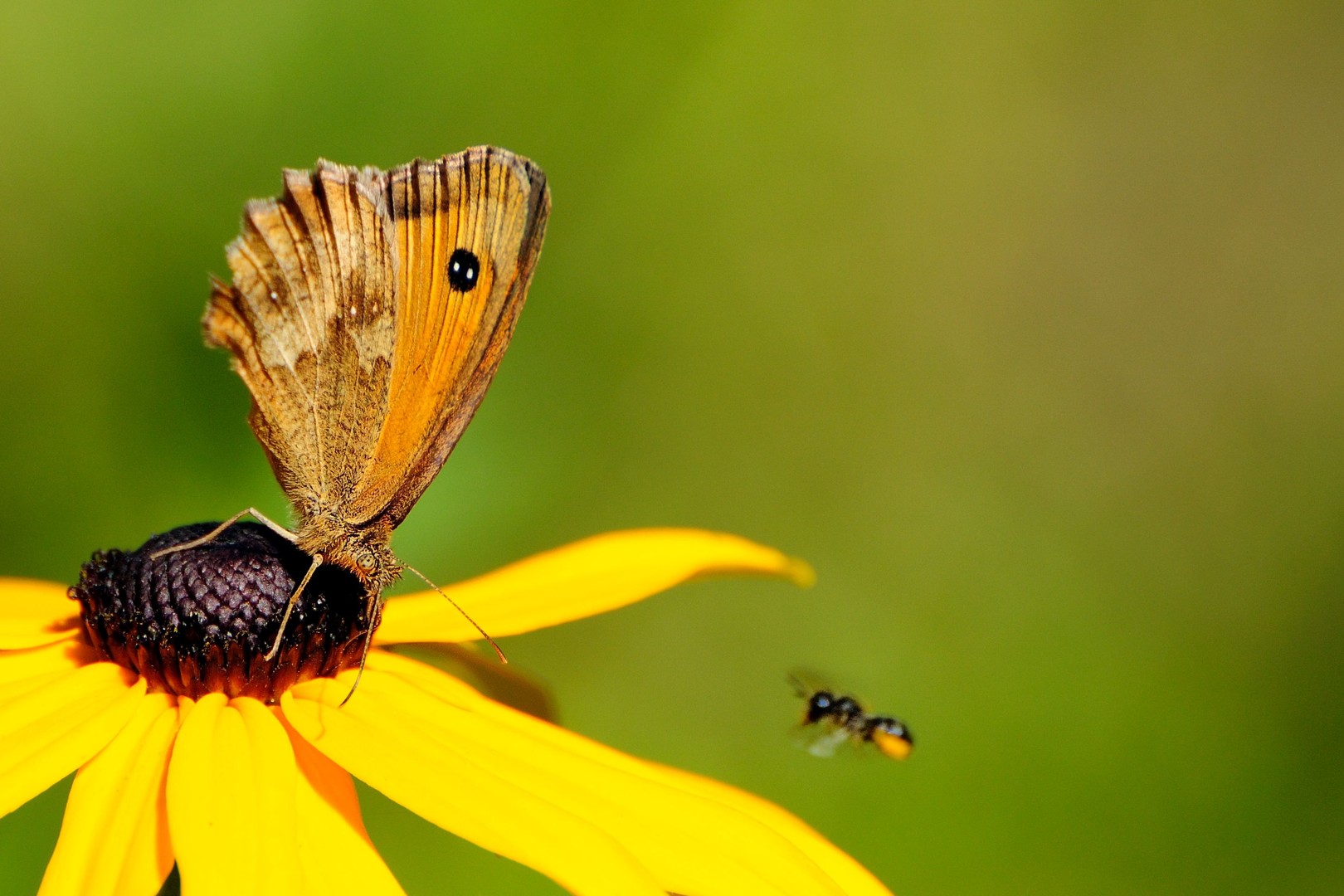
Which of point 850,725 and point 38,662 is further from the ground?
point 38,662

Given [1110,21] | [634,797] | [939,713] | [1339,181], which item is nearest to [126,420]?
[634,797]

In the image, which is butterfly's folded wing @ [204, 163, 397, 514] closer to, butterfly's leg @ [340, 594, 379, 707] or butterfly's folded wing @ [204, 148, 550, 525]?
butterfly's folded wing @ [204, 148, 550, 525]

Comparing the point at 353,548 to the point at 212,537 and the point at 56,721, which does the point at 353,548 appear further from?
the point at 56,721

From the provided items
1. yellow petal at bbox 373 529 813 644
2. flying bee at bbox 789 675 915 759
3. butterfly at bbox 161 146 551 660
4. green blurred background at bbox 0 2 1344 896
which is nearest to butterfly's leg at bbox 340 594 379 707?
butterfly at bbox 161 146 551 660

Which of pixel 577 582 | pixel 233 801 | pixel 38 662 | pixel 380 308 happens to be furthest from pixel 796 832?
pixel 38 662

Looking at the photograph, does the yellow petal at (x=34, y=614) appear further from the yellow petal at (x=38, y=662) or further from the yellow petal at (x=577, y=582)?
the yellow petal at (x=577, y=582)
